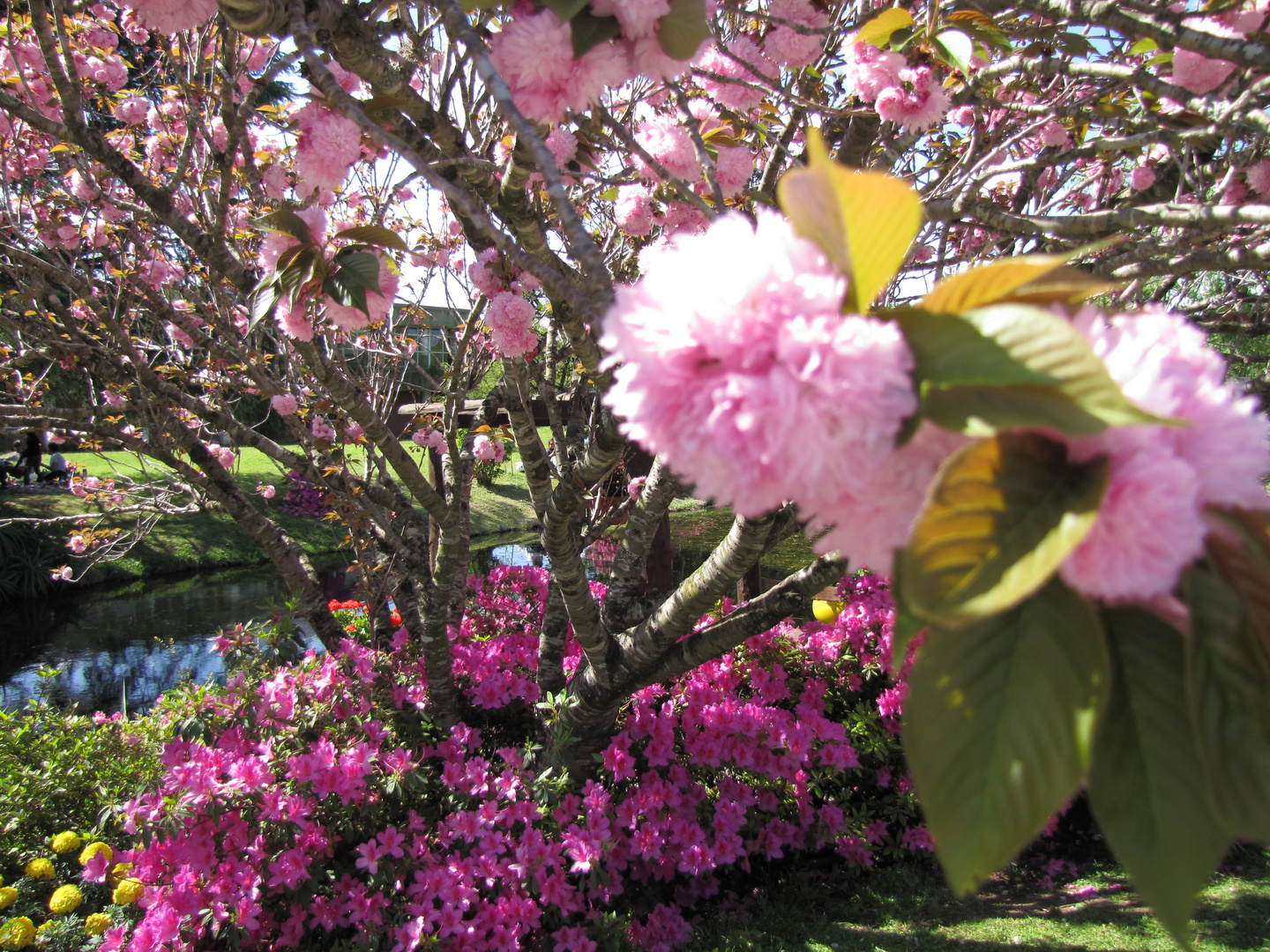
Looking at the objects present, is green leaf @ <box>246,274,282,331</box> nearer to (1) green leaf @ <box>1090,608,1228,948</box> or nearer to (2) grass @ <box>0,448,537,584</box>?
(1) green leaf @ <box>1090,608,1228,948</box>

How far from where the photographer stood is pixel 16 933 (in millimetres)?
2352

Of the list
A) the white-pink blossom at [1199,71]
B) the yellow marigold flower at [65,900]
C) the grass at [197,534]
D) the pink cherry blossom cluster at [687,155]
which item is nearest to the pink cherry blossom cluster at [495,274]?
the pink cherry blossom cluster at [687,155]

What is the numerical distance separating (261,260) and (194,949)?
220cm

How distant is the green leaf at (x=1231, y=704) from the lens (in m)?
0.39

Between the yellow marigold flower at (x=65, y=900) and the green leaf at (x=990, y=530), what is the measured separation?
11.1 feet

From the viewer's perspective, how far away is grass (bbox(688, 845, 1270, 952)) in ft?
8.15

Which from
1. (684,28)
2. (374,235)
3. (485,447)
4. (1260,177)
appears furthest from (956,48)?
(485,447)

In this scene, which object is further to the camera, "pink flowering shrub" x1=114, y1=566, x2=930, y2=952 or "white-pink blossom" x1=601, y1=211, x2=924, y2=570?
"pink flowering shrub" x1=114, y1=566, x2=930, y2=952

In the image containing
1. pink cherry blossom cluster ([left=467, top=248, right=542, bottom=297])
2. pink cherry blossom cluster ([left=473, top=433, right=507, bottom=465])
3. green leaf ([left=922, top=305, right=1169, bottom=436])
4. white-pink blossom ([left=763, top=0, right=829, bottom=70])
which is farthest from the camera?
pink cherry blossom cluster ([left=473, top=433, right=507, bottom=465])

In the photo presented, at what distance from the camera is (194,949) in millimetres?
2164

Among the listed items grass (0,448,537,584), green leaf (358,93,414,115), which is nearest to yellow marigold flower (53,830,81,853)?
green leaf (358,93,414,115)

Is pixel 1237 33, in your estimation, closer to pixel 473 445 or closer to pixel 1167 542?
pixel 1167 542

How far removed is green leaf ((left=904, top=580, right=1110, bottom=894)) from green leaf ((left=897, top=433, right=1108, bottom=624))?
39mm

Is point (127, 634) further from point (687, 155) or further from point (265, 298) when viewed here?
point (687, 155)
